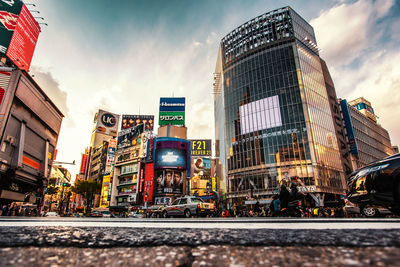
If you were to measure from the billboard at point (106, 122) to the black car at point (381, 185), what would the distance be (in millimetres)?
86993

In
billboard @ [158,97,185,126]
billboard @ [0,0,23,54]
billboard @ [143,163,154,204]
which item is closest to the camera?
billboard @ [0,0,23,54]

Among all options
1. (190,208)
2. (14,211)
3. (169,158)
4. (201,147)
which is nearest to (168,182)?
(169,158)

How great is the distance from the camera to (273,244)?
2.33 feet

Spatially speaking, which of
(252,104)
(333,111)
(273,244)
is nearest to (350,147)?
(333,111)

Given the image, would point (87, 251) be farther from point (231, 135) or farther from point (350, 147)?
point (350, 147)

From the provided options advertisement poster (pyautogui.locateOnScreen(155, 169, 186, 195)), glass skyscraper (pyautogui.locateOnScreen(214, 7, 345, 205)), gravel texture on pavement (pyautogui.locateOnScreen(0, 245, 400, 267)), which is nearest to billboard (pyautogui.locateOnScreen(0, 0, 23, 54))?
advertisement poster (pyautogui.locateOnScreen(155, 169, 186, 195))

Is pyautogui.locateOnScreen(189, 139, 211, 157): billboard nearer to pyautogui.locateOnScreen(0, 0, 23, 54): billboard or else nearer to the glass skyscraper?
the glass skyscraper

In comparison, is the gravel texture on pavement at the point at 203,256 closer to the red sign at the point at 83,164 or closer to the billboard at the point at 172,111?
the billboard at the point at 172,111

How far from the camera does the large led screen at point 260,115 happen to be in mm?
42938

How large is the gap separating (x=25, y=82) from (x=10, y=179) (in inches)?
479

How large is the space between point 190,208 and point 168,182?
29950 mm

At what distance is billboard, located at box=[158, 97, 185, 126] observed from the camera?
58.6 meters

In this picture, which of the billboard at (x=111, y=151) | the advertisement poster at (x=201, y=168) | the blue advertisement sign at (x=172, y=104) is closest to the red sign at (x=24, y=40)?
the billboard at (x=111, y=151)

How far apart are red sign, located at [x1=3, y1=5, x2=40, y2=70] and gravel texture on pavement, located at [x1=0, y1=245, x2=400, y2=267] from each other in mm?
38746
